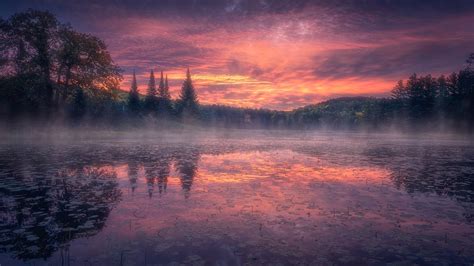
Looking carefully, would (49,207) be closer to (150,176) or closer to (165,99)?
(150,176)

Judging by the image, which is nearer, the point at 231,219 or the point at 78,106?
the point at 231,219

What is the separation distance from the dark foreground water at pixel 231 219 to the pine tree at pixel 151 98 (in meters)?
71.4

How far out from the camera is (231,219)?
7473 millimetres

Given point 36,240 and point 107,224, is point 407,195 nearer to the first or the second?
point 107,224

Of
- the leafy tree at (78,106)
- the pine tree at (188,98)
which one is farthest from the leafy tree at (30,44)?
the pine tree at (188,98)

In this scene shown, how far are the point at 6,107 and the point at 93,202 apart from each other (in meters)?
38.6

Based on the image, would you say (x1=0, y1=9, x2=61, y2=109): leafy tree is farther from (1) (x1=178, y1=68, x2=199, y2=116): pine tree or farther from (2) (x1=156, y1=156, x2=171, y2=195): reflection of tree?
(1) (x1=178, y1=68, x2=199, y2=116): pine tree

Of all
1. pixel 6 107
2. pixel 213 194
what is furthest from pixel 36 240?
pixel 6 107

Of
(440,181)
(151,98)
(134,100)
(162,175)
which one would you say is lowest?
(440,181)

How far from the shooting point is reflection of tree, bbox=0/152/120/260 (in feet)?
18.8

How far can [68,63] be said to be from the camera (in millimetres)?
36625

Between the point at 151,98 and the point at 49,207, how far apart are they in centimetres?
7952

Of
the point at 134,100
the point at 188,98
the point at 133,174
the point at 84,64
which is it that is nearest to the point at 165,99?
the point at 188,98

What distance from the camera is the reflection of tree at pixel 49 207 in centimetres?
Result: 574
